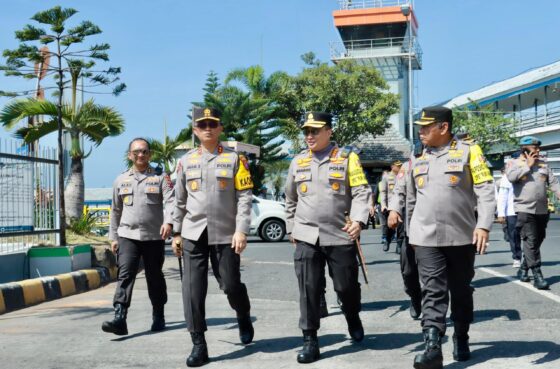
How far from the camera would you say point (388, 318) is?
7004 mm

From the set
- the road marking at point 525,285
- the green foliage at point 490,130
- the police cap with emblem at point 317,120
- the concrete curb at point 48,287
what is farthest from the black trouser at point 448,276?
the green foliage at point 490,130

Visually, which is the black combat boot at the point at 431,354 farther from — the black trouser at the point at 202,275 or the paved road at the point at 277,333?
the black trouser at the point at 202,275

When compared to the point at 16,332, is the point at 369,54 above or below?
above

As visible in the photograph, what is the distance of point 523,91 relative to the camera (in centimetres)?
3919

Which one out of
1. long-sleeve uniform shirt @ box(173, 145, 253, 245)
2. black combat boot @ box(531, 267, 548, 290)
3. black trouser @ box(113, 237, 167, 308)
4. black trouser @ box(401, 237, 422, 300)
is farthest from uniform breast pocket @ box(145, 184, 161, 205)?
black combat boot @ box(531, 267, 548, 290)

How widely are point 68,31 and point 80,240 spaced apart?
3.60m

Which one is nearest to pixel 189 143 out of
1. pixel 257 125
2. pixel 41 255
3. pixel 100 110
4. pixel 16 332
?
pixel 257 125

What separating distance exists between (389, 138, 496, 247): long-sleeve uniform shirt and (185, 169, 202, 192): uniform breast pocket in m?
1.69

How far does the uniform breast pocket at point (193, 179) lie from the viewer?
5621 millimetres

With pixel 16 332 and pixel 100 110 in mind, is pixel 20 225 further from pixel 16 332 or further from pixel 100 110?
pixel 100 110

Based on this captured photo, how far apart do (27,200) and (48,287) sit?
1.43m

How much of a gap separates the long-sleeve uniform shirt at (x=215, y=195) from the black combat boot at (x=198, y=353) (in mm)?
722

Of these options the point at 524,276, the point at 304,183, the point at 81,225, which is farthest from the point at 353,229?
the point at 81,225

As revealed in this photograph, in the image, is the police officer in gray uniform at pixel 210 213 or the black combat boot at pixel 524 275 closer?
the police officer in gray uniform at pixel 210 213
